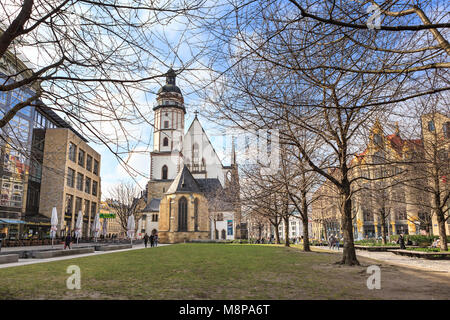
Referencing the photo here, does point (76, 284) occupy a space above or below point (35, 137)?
below

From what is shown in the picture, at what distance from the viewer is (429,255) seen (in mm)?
17656

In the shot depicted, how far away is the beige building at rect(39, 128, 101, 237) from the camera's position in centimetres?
4331

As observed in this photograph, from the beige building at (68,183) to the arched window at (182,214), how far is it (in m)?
15.2

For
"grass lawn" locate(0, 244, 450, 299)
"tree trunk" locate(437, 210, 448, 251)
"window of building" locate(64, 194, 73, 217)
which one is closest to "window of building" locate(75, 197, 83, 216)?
"window of building" locate(64, 194, 73, 217)

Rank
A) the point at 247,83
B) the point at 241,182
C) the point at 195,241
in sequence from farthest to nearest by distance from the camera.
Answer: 1. the point at 195,241
2. the point at 241,182
3. the point at 247,83

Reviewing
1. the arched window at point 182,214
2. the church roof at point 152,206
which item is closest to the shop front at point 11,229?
the arched window at point 182,214

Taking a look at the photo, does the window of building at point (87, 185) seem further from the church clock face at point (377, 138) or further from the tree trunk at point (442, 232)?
the church clock face at point (377, 138)

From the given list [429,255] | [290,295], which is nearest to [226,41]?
[290,295]

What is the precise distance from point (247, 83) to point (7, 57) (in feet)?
18.9

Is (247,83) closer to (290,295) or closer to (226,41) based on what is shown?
(226,41)

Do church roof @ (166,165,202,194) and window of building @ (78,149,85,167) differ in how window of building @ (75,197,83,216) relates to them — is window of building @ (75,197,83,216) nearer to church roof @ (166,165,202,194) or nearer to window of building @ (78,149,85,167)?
window of building @ (78,149,85,167)

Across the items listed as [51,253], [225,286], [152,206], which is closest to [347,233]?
[225,286]

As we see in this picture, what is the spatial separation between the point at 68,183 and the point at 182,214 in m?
19.0

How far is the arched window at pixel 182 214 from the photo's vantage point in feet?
185
